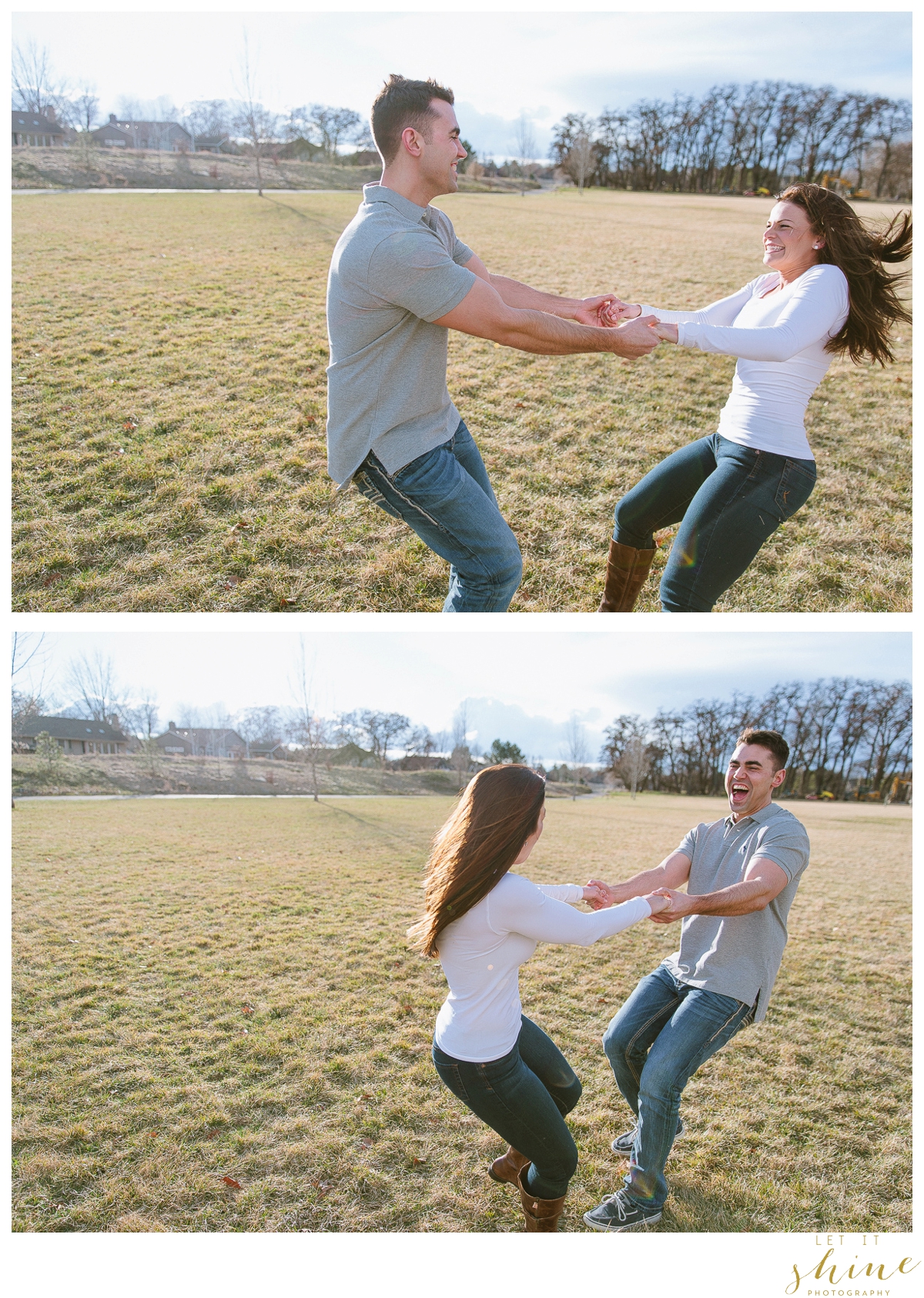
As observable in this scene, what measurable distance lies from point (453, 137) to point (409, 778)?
12.8m

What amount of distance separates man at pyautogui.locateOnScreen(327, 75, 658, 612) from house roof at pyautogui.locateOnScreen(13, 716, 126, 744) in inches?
407

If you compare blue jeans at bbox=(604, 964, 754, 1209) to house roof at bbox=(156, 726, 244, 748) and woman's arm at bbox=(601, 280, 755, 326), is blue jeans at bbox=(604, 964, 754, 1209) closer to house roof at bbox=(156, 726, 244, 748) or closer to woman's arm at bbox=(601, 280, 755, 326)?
woman's arm at bbox=(601, 280, 755, 326)

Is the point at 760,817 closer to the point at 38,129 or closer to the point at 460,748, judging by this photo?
the point at 460,748

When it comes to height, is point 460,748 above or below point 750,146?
below

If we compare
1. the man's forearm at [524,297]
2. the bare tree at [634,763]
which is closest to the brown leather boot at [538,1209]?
the man's forearm at [524,297]

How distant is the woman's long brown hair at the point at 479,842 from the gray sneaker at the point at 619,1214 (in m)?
1.36

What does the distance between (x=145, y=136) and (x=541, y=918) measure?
27694mm

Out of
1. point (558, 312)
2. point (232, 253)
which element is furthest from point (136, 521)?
point (232, 253)

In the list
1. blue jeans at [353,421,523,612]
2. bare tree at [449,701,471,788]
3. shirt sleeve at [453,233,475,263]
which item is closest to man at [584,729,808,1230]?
blue jeans at [353,421,523,612]

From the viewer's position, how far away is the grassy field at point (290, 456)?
5453mm

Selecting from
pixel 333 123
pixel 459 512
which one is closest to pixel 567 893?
pixel 459 512

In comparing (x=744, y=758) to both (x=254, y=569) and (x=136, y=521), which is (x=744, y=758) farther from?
(x=136, y=521)

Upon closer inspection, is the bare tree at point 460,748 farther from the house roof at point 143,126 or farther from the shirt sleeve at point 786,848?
the house roof at point 143,126

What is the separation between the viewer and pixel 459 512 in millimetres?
3205
